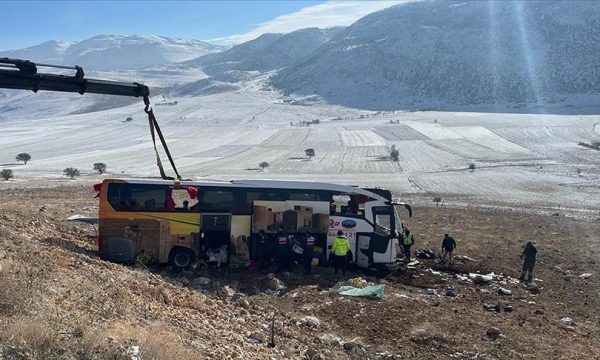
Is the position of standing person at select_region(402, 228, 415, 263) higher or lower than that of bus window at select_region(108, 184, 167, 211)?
lower

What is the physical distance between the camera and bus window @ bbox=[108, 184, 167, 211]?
60.1ft

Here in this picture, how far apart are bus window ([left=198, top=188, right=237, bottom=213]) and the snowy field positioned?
27.2 m

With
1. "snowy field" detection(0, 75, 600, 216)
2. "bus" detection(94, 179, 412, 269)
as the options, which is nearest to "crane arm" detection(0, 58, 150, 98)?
"bus" detection(94, 179, 412, 269)

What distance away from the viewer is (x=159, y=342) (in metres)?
8.62

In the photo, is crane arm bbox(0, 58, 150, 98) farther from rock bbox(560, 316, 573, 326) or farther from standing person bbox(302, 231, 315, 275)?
rock bbox(560, 316, 573, 326)

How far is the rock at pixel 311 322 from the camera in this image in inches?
518

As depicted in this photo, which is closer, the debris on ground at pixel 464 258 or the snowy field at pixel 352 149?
the debris on ground at pixel 464 258

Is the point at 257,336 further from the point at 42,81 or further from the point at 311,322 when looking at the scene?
the point at 42,81

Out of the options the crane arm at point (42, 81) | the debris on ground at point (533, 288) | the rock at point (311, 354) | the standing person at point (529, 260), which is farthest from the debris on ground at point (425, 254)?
the crane arm at point (42, 81)

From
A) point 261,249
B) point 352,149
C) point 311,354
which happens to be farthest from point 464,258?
point 352,149

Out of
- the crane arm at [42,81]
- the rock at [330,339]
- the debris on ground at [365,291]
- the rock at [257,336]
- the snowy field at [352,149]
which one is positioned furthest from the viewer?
the snowy field at [352,149]

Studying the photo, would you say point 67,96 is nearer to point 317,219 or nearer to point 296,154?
point 296,154

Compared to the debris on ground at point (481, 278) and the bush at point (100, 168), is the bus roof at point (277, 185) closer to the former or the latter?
the debris on ground at point (481, 278)

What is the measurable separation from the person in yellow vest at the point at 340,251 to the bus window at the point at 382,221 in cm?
164
